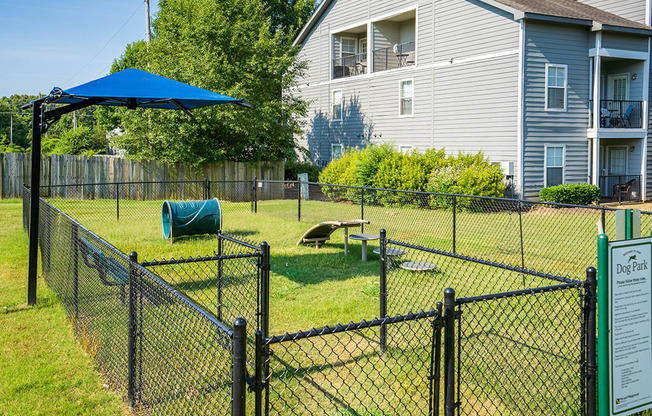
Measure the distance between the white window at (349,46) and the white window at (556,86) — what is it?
10.6 m

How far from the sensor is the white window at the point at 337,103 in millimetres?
26906

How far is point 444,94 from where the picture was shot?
71.2 ft

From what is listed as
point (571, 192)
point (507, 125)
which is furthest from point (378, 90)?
point (571, 192)

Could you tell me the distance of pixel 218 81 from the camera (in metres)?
22.0

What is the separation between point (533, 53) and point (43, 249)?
53.8 feet

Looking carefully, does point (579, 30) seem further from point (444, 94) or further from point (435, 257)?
point (435, 257)

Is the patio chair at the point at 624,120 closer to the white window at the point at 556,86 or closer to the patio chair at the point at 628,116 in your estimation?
the patio chair at the point at 628,116

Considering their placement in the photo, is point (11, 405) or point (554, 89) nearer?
point (11, 405)

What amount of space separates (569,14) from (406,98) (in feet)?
21.8

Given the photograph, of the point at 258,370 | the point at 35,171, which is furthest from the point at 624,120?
the point at 258,370

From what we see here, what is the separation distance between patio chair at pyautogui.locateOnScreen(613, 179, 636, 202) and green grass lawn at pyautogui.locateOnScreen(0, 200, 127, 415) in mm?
19739

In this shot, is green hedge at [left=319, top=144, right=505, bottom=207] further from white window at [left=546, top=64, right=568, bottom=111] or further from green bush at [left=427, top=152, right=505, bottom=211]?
white window at [left=546, top=64, right=568, bottom=111]

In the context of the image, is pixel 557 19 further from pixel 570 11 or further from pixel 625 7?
pixel 625 7

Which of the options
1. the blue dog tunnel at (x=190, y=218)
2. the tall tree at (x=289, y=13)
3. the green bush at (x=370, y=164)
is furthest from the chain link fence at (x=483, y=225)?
the tall tree at (x=289, y=13)
